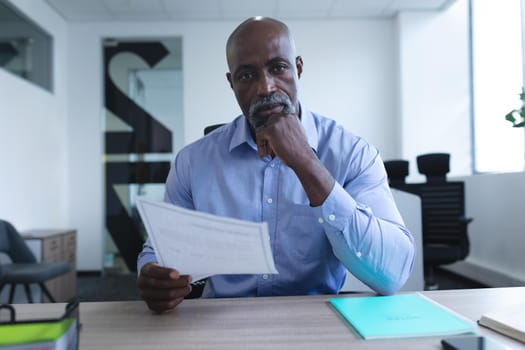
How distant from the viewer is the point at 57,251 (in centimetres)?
405

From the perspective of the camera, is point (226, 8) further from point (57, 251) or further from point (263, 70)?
point (263, 70)

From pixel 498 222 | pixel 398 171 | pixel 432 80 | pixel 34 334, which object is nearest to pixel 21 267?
pixel 34 334

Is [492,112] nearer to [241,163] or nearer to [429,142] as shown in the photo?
[429,142]

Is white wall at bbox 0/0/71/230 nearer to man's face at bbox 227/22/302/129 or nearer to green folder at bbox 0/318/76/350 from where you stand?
man's face at bbox 227/22/302/129

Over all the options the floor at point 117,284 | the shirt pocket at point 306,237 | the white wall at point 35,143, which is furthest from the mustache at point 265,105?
the white wall at point 35,143

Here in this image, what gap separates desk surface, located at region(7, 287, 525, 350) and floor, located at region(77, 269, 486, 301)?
3.36 meters

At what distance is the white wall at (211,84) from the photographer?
539cm

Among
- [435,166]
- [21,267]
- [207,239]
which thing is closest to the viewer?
[207,239]

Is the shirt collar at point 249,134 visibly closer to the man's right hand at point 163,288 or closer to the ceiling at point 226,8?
the man's right hand at point 163,288

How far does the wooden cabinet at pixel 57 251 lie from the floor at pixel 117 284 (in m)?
0.17

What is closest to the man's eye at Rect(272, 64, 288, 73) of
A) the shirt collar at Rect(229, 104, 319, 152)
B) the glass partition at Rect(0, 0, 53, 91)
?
the shirt collar at Rect(229, 104, 319, 152)

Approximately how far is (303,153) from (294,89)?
13.3 inches

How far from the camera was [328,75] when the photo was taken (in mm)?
5480

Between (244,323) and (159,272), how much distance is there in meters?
0.20
